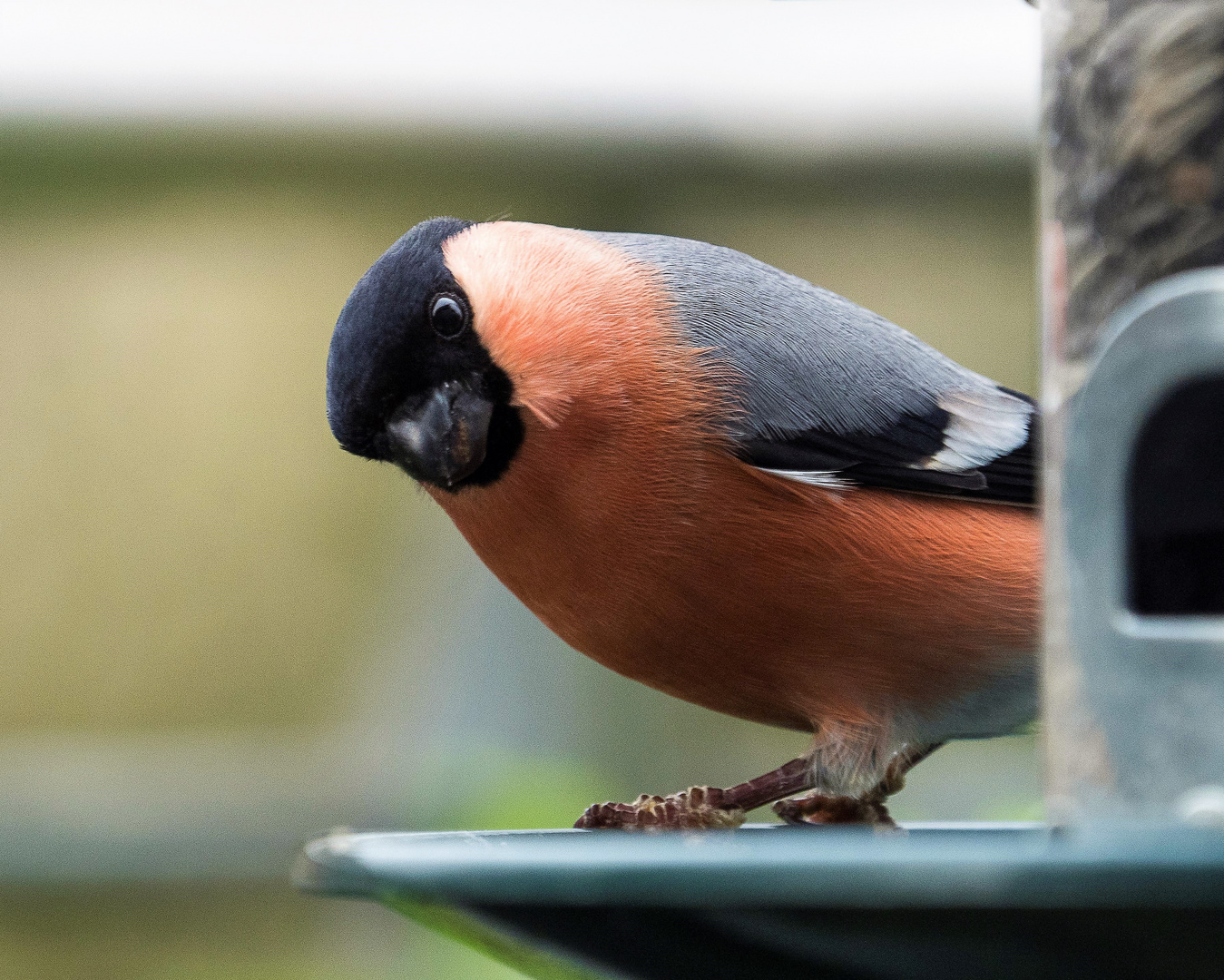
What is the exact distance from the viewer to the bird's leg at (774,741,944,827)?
77.8 inches

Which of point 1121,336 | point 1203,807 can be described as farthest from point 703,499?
point 1203,807

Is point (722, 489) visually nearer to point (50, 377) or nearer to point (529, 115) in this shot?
point (529, 115)

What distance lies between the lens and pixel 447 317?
181 centimetres

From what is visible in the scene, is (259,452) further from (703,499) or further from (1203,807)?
(1203,807)

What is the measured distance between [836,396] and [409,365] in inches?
21.6

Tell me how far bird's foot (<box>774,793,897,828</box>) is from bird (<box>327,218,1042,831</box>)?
29mm

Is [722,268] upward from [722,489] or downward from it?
upward

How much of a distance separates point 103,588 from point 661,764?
1731 millimetres

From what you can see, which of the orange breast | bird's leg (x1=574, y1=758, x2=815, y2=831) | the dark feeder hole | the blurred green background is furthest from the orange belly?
the blurred green background

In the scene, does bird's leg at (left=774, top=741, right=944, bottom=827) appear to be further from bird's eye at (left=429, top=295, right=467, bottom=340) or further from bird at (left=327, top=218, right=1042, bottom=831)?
bird's eye at (left=429, top=295, right=467, bottom=340)

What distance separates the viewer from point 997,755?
446 cm

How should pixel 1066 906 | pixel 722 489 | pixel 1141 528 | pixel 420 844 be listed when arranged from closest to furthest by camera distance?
pixel 1066 906 → pixel 420 844 → pixel 1141 528 → pixel 722 489

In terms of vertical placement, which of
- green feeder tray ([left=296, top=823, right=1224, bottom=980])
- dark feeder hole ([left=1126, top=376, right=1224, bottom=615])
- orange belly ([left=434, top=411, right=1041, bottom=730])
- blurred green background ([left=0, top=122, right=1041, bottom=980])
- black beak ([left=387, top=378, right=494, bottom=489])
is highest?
blurred green background ([left=0, top=122, right=1041, bottom=980])

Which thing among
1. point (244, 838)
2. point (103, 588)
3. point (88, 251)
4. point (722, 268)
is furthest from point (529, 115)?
point (722, 268)
